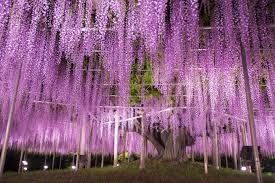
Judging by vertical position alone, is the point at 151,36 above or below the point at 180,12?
below

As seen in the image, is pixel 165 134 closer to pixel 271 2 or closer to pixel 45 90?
pixel 45 90

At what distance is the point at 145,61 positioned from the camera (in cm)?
822

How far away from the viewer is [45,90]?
408 inches

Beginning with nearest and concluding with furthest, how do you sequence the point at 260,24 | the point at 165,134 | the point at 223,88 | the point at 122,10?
the point at 122,10, the point at 260,24, the point at 223,88, the point at 165,134

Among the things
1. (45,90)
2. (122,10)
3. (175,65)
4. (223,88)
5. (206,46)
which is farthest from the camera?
(45,90)

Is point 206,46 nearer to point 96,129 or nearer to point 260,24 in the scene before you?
point 260,24

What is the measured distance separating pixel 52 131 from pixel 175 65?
10917mm

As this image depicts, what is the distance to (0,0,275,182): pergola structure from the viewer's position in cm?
618

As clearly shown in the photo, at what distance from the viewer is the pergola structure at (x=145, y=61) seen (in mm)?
6184

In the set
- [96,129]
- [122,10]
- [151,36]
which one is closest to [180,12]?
[151,36]

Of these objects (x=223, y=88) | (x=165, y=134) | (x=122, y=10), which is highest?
(x=122, y=10)

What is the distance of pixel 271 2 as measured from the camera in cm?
609

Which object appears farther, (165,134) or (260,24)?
(165,134)

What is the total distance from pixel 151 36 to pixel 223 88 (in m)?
4.02
